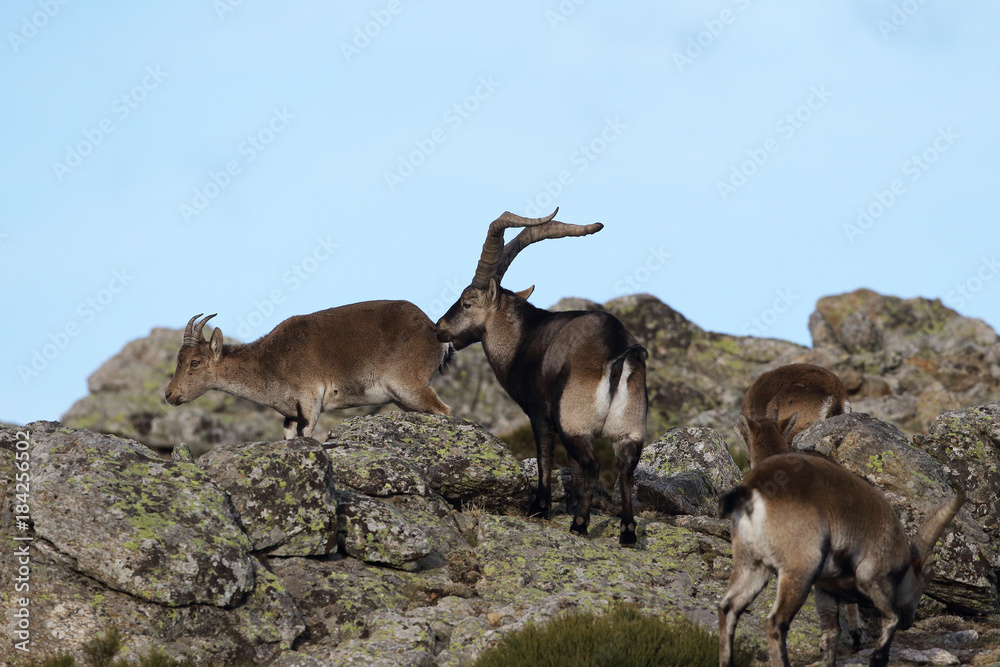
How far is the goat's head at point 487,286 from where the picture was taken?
1416 centimetres

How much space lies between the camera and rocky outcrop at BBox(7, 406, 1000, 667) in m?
9.14

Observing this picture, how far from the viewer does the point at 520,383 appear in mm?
13469

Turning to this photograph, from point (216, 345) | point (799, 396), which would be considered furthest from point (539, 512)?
point (216, 345)

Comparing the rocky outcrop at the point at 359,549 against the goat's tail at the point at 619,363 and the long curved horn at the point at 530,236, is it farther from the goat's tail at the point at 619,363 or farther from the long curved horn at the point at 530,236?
the long curved horn at the point at 530,236

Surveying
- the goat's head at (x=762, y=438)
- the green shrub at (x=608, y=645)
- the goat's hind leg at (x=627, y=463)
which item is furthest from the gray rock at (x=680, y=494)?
the green shrub at (x=608, y=645)

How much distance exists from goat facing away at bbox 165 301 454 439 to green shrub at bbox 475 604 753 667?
6879mm

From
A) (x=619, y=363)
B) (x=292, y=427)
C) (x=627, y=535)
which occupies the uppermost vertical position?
(x=619, y=363)

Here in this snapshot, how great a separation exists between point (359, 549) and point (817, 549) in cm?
502

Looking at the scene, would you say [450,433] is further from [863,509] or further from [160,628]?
[863,509]

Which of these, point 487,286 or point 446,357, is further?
point 446,357

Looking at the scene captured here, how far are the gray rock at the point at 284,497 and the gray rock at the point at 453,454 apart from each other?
7.48ft

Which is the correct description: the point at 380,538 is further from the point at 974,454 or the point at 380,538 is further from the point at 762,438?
the point at 974,454

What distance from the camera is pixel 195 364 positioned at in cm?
1664

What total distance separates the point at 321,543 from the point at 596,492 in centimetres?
515
